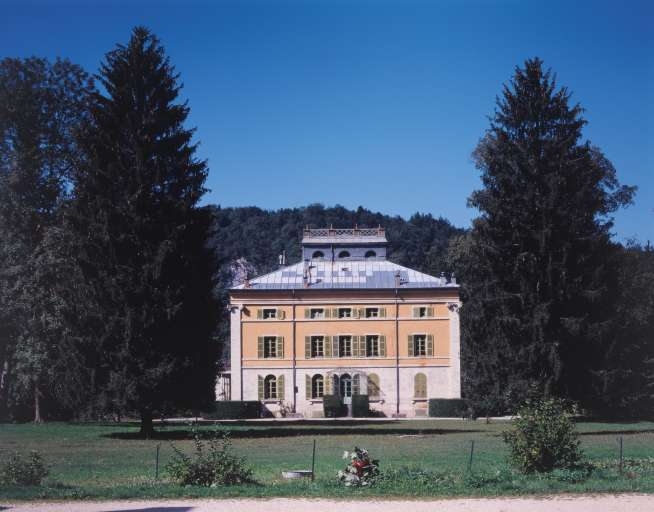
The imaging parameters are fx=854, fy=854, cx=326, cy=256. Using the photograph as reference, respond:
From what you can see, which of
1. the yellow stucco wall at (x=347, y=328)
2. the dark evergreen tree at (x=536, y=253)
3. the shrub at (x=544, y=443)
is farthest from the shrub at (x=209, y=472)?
the yellow stucco wall at (x=347, y=328)

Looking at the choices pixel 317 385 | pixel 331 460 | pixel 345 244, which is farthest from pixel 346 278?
pixel 331 460

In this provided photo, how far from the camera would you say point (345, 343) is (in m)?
48.9

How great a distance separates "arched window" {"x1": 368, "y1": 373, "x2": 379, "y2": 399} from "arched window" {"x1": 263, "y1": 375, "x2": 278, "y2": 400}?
531 cm

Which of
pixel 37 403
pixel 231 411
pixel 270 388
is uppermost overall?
pixel 270 388

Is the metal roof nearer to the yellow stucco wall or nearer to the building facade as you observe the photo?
the building facade

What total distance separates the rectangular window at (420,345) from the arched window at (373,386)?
267 centimetres

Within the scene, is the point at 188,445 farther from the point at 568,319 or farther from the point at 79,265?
the point at 568,319

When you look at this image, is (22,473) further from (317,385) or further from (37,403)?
(317,385)

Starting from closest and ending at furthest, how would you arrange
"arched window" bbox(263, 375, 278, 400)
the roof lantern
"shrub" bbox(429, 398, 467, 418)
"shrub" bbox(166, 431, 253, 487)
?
1. "shrub" bbox(166, 431, 253, 487)
2. "shrub" bbox(429, 398, 467, 418)
3. "arched window" bbox(263, 375, 278, 400)
4. the roof lantern

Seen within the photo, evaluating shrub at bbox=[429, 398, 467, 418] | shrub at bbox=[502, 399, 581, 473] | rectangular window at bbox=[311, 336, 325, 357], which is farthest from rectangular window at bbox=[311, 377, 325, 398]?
shrub at bbox=[502, 399, 581, 473]

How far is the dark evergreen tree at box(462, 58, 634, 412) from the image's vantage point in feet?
97.5

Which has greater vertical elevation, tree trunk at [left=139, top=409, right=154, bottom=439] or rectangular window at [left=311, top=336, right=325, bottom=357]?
rectangular window at [left=311, top=336, right=325, bottom=357]

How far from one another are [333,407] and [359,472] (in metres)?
31.9

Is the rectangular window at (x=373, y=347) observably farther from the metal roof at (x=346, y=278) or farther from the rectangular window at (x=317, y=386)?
the rectangular window at (x=317, y=386)
